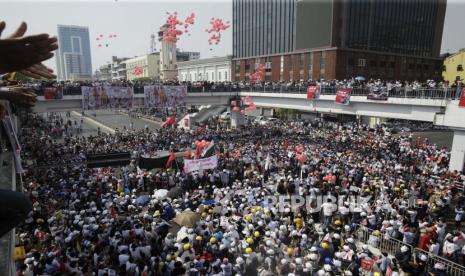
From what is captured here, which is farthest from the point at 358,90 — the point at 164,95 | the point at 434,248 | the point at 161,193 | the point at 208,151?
the point at 161,193

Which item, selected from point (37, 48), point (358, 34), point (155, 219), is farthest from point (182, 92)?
point (358, 34)

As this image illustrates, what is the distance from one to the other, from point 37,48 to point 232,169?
59.0 ft

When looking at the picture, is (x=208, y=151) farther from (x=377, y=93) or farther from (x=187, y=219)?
(x=377, y=93)

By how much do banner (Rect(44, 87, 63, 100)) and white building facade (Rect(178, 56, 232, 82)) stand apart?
2099 inches

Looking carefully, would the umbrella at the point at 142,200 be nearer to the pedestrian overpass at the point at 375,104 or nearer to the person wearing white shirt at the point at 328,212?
the person wearing white shirt at the point at 328,212

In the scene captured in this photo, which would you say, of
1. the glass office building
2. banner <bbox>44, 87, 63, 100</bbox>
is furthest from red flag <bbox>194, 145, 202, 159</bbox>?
the glass office building

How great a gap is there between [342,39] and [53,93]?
46.9 metres

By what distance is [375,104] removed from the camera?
85.1ft

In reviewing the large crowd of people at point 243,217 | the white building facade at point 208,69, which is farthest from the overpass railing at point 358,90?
the white building facade at point 208,69

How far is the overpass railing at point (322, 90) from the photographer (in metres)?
20.6

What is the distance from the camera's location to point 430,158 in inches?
859

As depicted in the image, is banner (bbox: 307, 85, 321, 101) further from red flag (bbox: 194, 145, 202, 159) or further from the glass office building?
the glass office building

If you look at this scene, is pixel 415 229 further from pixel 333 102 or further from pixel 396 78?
pixel 396 78

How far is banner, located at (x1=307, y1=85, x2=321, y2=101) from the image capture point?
30.1 metres
